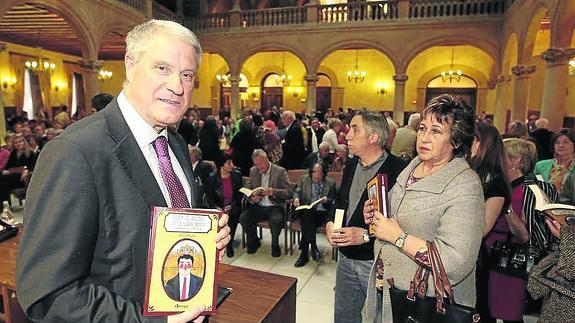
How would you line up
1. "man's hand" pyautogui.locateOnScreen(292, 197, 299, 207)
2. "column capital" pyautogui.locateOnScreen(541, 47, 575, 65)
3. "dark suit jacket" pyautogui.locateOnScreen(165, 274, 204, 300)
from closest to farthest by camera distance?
"dark suit jacket" pyautogui.locateOnScreen(165, 274, 204, 300) → "man's hand" pyautogui.locateOnScreen(292, 197, 299, 207) → "column capital" pyautogui.locateOnScreen(541, 47, 575, 65)

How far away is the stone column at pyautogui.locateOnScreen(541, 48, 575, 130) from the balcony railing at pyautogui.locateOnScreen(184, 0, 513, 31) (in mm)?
4285

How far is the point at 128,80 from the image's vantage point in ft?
3.82

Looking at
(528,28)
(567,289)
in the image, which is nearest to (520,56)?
(528,28)

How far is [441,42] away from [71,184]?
1329 centimetres

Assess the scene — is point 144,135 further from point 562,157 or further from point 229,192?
point 562,157

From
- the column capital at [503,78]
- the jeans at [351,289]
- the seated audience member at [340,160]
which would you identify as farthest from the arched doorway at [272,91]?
the jeans at [351,289]

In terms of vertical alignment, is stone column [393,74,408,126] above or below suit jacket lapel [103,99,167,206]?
above

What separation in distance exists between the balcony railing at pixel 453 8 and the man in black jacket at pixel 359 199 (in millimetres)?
11618

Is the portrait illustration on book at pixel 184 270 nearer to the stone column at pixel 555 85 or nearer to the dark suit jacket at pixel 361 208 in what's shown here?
the dark suit jacket at pixel 361 208

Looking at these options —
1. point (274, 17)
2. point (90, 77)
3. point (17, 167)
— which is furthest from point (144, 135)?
point (274, 17)

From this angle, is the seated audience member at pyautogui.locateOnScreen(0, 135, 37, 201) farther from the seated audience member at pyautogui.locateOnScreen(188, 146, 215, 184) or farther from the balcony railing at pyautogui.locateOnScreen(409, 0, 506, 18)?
the balcony railing at pyautogui.locateOnScreen(409, 0, 506, 18)

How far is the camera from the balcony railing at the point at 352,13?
11.9 metres

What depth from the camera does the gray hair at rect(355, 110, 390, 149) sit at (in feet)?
7.68

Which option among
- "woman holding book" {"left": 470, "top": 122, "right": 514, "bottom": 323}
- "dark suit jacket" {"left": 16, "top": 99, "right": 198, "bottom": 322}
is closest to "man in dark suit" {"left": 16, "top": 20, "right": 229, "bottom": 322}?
"dark suit jacket" {"left": 16, "top": 99, "right": 198, "bottom": 322}
